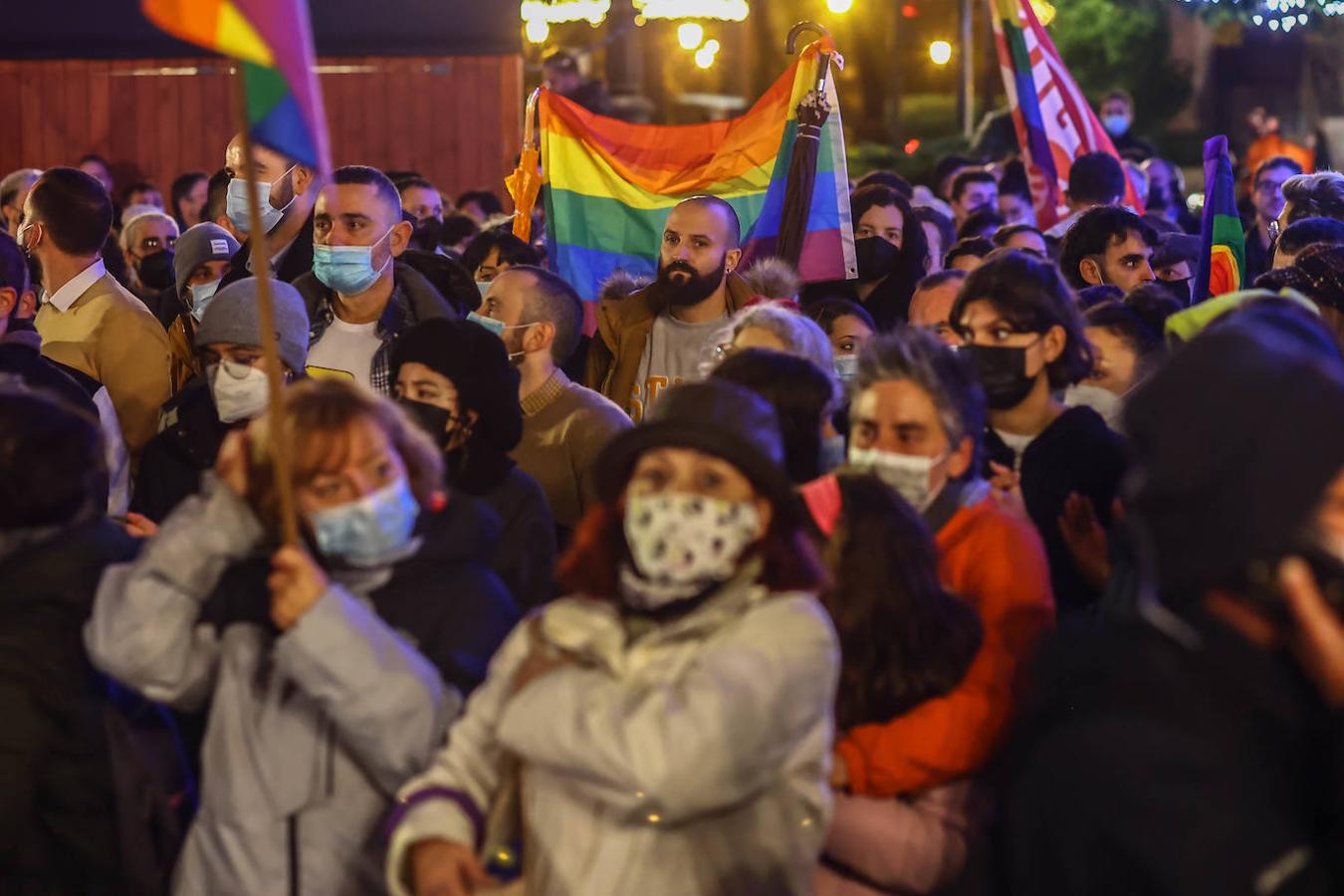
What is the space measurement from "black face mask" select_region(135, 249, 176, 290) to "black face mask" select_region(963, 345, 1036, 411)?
6.17 metres

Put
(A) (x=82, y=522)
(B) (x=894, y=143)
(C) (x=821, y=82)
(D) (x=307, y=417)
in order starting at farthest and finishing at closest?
1. (B) (x=894, y=143)
2. (C) (x=821, y=82)
3. (A) (x=82, y=522)
4. (D) (x=307, y=417)

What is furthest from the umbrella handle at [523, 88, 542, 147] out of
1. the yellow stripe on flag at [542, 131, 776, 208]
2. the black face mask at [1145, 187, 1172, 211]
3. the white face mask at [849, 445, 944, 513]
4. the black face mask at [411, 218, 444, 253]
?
the black face mask at [1145, 187, 1172, 211]

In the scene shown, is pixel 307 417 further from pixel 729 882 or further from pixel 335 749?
pixel 729 882

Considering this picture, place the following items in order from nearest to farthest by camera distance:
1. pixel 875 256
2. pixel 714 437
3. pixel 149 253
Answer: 1. pixel 714 437
2. pixel 875 256
3. pixel 149 253

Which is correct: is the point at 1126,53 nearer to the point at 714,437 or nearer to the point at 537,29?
the point at 537,29

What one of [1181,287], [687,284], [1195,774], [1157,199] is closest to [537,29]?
[1157,199]

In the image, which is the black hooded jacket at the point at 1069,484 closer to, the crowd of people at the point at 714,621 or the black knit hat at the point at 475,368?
the crowd of people at the point at 714,621

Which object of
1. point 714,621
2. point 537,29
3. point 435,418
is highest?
point 537,29

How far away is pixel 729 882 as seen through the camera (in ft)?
11.1

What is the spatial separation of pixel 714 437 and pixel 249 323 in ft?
9.76

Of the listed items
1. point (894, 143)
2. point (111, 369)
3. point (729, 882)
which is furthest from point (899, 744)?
point (894, 143)

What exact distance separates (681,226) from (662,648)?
4.41 meters

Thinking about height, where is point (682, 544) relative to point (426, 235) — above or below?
below

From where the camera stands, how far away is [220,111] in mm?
18422
